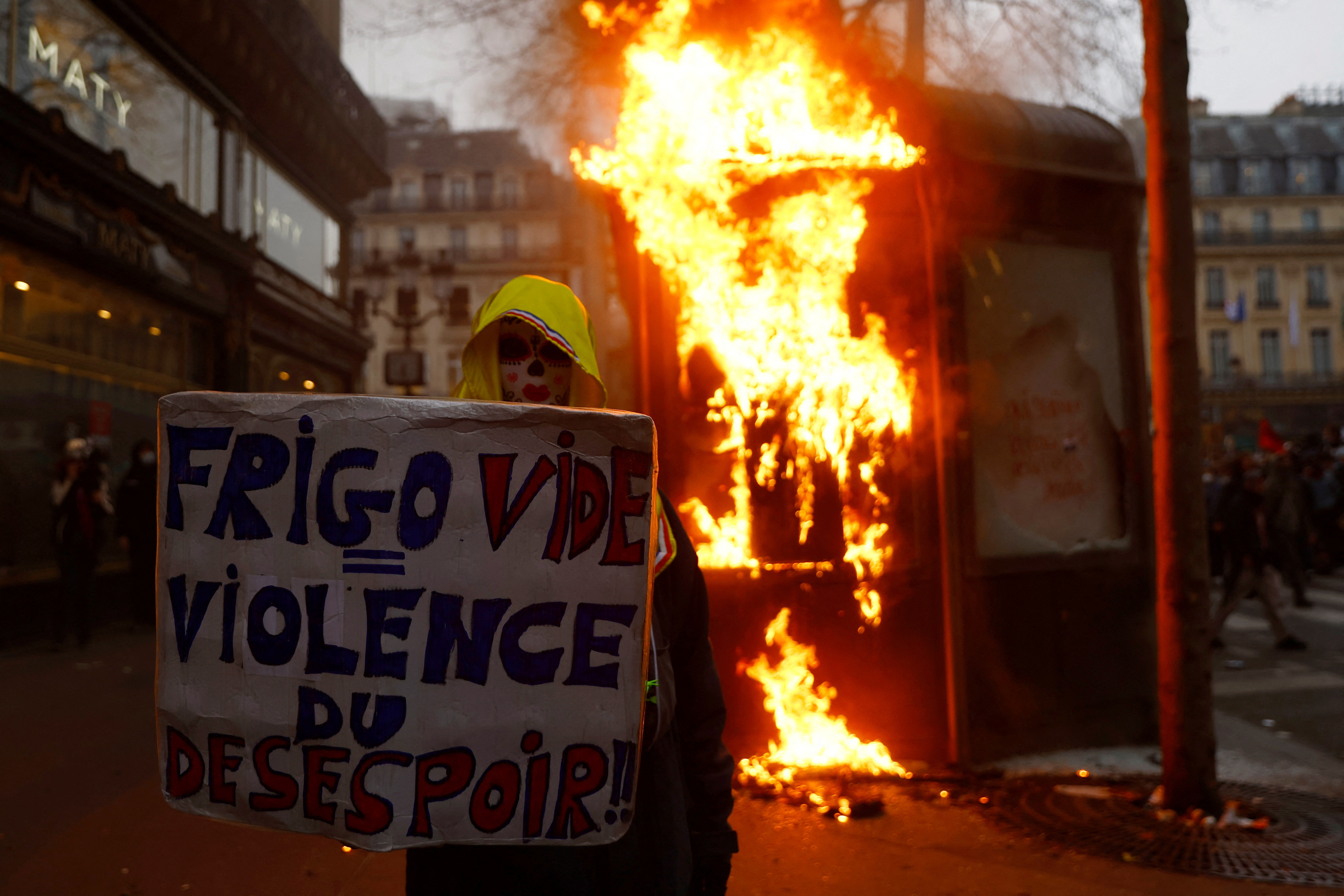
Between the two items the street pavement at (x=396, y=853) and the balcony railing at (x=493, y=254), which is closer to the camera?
the street pavement at (x=396, y=853)

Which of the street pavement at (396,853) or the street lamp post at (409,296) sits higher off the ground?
the street lamp post at (409,296)

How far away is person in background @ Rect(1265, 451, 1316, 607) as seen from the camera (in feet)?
32.0

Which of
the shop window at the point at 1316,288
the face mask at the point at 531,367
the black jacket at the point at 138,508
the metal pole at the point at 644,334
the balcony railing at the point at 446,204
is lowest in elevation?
the black jacket at the point at 138,508

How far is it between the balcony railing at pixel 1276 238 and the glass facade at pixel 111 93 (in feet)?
216

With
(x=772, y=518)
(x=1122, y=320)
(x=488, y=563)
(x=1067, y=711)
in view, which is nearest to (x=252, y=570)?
(x=488, y=563)

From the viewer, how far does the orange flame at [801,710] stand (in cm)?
534

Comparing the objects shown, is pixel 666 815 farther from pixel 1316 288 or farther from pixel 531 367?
pixel 1316 288

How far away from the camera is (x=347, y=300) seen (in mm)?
23266

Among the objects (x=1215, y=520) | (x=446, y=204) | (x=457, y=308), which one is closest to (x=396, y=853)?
(x=1215, y=520)

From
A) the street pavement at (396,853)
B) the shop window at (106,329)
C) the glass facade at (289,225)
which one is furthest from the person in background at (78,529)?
the glass facade at (289,225)

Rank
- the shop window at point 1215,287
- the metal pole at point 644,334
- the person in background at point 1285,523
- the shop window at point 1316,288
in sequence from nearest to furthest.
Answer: the metal pole at point 644,334 < the person in background at point 1285,523 < the shop window at point 1316,288 < the shop window at point 1215,287

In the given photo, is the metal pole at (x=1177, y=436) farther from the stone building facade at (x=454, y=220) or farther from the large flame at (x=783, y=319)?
the stone building facade at (x=454, y=220)

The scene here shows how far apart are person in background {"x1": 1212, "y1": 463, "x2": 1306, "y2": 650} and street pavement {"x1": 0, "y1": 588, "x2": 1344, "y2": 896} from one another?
2.49 metres

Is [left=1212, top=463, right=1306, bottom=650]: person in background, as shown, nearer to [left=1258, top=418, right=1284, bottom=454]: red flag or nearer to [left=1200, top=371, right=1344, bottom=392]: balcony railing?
[left=1258, top=418, right=1284, bottom=454]: red flag
